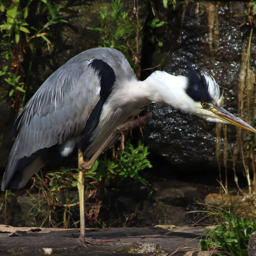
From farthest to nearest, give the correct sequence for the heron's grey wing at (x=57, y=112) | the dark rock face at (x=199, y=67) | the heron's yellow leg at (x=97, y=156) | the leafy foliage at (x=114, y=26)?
the dark rock face at (x=199, y=67) < the leafy foliage at (x=114, y=26) < the heron's grey wing at (x=57, y=112) < the heron's yellow leg at (x=97, y=156)

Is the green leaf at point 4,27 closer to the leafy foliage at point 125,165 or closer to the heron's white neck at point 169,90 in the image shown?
the leafy foliage at point 125,165

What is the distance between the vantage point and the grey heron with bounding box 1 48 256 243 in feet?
8.27

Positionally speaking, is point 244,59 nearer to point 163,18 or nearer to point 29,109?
point 163,18

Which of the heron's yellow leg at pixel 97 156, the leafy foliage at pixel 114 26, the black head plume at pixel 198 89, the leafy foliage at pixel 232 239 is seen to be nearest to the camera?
the leafy foliage at pixel 232 239

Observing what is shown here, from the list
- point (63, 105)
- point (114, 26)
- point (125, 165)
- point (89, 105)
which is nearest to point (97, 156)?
point (89, 105)

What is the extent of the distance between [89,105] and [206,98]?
917 mm

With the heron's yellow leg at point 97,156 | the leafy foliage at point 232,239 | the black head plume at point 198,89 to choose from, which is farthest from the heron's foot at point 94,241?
the black head plume at point 198,89

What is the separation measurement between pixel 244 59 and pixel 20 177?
2.85 meters

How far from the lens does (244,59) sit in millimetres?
4090

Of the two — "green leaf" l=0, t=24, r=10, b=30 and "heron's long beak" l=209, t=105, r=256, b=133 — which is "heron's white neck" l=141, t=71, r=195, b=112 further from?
"green leaf" l=0, t=24, r=10, b=30

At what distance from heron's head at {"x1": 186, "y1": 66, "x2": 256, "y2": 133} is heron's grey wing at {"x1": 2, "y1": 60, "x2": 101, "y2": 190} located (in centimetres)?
74

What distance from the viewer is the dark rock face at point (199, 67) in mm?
4129

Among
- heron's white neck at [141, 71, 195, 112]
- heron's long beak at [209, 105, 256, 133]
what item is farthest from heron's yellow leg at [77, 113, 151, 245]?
heron's long beak at [209, 105, 256, 133]

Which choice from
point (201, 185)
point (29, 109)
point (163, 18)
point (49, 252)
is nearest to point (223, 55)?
point (163, 18)
